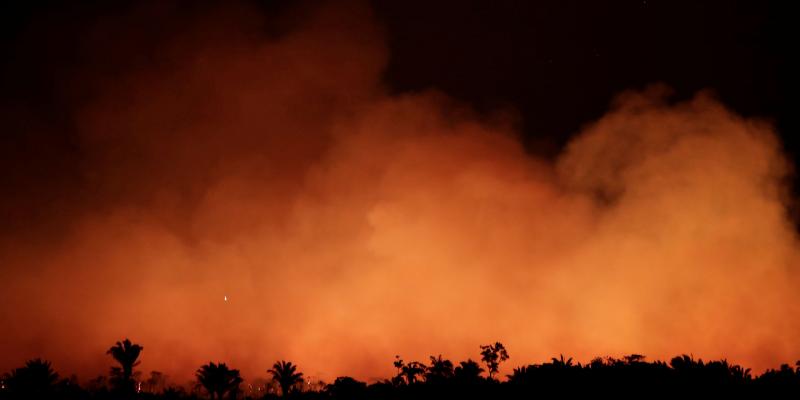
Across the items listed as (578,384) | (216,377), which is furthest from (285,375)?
(578,384)

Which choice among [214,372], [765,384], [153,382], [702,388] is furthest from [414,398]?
[153,382]

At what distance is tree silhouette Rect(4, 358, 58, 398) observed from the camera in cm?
3642

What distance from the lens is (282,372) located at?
5853 centimetres

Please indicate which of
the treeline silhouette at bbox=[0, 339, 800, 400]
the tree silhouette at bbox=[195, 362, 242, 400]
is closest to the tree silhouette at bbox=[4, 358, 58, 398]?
the treeline silhouette at bbox=[0, 339, 800, 400]

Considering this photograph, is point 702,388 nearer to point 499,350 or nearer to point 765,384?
point 765,384

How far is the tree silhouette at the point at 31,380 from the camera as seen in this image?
36416 mm

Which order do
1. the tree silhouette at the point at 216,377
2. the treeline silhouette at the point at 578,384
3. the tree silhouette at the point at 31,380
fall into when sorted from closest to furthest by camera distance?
the treeline silhouette at the point at 578,384 < the tree silhouette at the point at 31,380 < the tree silhouette at the point at 216,377

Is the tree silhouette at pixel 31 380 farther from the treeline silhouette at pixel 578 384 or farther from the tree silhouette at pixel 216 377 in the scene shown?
the tree silhouette at pixel 216 377

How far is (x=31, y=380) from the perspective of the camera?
123 ft

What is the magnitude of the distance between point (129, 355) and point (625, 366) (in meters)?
40.0

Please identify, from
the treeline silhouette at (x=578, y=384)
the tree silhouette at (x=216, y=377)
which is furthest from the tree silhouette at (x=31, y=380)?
the tree silhouette at (x=216, y=377)

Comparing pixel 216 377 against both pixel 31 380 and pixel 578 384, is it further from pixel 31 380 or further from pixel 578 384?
pixel 578 384

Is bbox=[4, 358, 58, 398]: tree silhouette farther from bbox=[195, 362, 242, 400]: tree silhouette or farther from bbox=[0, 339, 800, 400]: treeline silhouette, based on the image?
bbox=[195, 362, 242, 400]: tree silhouette

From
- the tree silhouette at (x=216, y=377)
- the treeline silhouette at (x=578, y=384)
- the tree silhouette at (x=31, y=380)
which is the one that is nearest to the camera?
the treeline silhouette at (x=578, y=384)
